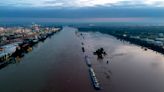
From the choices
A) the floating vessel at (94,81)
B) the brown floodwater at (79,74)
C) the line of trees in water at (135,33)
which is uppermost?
the floating vessel at (94,81)

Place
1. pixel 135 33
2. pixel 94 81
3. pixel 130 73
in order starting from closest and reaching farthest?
1. pixel 94 81
2. pixel 130 73
3. pixel 135 33

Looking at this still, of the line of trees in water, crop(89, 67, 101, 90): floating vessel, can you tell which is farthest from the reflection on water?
the line of trees in water

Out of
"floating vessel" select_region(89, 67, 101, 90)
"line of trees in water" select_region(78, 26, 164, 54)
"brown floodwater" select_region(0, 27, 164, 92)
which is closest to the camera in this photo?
"floating vessel" select_region(89, 67, 101, 90)

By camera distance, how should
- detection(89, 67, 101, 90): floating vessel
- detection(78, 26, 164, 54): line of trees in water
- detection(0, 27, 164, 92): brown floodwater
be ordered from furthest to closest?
detection(78, 26, 164, 54): line of trees in water
detection(0, 27, 164, 92): brown floodwater
detection(89, 67, 101, 90): floating vessel

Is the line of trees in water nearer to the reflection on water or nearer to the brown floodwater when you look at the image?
the reflection on water

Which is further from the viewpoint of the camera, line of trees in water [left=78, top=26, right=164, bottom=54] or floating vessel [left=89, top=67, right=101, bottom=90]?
line of trees in water [left=78, top=26, right=164, bottom=54]

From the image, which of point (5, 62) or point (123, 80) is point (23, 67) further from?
point (123, 80)

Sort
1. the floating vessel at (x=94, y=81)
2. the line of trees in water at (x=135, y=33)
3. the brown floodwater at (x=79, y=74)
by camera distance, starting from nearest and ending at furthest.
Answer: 1. the floating vessel at (x=94, y=81)
2. the brown floodwater at (x=79, y=74)
3. the line of trees in water at (x=135, y=33)

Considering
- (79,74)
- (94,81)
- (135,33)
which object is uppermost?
(94,81)

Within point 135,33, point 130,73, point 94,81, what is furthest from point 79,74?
point 135,33

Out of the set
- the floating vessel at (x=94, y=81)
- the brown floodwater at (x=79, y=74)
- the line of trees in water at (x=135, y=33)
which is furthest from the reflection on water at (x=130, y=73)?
the line of trees in water at (x=135, y=33)

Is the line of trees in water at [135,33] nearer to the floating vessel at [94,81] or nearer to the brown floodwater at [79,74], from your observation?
the brown floodwater at [79,74]

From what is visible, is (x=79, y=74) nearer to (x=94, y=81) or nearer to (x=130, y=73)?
(x=94, y=81)
